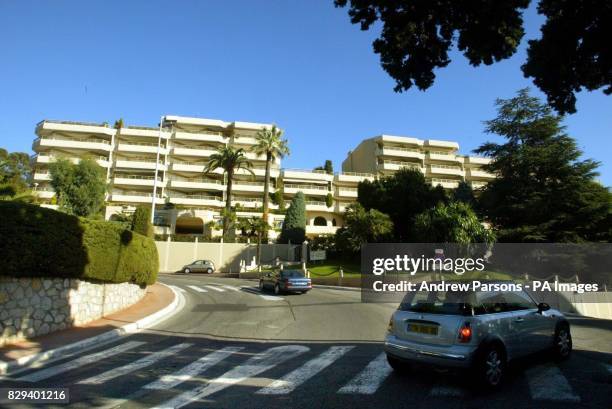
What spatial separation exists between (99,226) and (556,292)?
19681mm

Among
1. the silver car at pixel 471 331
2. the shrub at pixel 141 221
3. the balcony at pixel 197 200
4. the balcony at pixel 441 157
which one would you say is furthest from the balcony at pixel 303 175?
the silver car at pixel 471 331

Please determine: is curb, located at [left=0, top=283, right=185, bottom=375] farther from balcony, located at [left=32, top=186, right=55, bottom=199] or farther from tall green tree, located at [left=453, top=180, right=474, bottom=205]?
balcony, located at [left=32, top=186, right=55, bottom=199]

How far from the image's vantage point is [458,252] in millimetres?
26312

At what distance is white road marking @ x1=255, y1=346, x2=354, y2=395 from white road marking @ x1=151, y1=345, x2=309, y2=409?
1.93 feet

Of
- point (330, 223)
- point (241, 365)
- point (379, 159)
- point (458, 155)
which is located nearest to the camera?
point (241, 365)

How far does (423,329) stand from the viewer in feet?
19.7

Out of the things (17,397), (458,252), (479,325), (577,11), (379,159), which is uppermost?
(379,159)

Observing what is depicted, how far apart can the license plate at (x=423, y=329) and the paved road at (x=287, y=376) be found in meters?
0.58

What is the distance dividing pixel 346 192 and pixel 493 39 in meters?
52.6

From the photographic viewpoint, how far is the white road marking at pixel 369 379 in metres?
5.67

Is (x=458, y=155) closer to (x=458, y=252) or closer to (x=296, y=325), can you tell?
(x=458, y=252)

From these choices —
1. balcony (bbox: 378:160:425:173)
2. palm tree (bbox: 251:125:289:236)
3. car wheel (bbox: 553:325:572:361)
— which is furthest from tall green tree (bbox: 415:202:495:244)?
balcony (bbox: 378:160:425:173)

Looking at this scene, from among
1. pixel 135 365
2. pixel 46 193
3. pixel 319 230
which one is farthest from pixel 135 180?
pixel 135 365

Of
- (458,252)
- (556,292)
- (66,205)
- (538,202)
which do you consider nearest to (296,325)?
(556,292)
